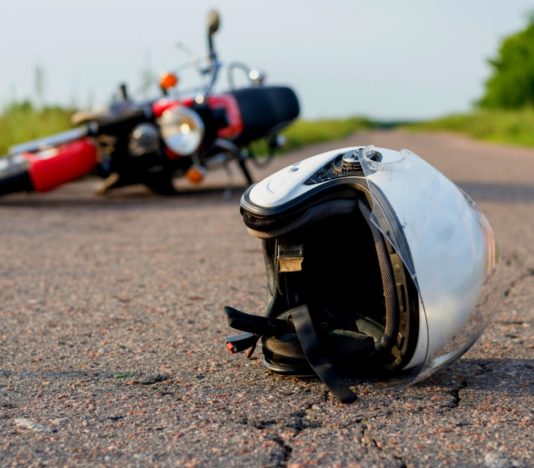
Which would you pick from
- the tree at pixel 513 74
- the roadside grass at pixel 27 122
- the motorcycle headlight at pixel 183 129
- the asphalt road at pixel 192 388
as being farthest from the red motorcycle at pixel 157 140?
the tree at pixel 513 74

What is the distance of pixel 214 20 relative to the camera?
24.6 feet

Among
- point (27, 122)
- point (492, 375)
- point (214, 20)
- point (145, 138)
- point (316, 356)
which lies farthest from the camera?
point (27, 122)

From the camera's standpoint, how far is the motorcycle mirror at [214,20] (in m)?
7.48

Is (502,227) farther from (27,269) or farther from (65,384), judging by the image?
(65,384)

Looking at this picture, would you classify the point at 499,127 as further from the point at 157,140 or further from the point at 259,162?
the point at 157,140

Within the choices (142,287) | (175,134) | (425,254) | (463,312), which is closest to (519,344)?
(463,312)

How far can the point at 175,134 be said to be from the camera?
287 inches

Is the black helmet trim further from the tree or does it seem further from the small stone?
the tree

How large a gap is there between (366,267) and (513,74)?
5508 centimetres

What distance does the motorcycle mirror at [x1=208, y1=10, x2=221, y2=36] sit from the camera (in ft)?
24.6

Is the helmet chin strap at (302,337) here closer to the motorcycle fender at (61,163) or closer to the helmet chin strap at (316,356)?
the helmet chin strap at (316,356)

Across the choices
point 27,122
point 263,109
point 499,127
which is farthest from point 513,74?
point 263,109

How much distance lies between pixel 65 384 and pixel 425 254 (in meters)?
1.12

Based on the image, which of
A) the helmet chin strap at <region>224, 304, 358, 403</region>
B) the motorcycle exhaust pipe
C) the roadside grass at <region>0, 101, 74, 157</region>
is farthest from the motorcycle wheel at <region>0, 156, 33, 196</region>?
the helmet chin strap at <region>224, 304, 358, 403</region>
